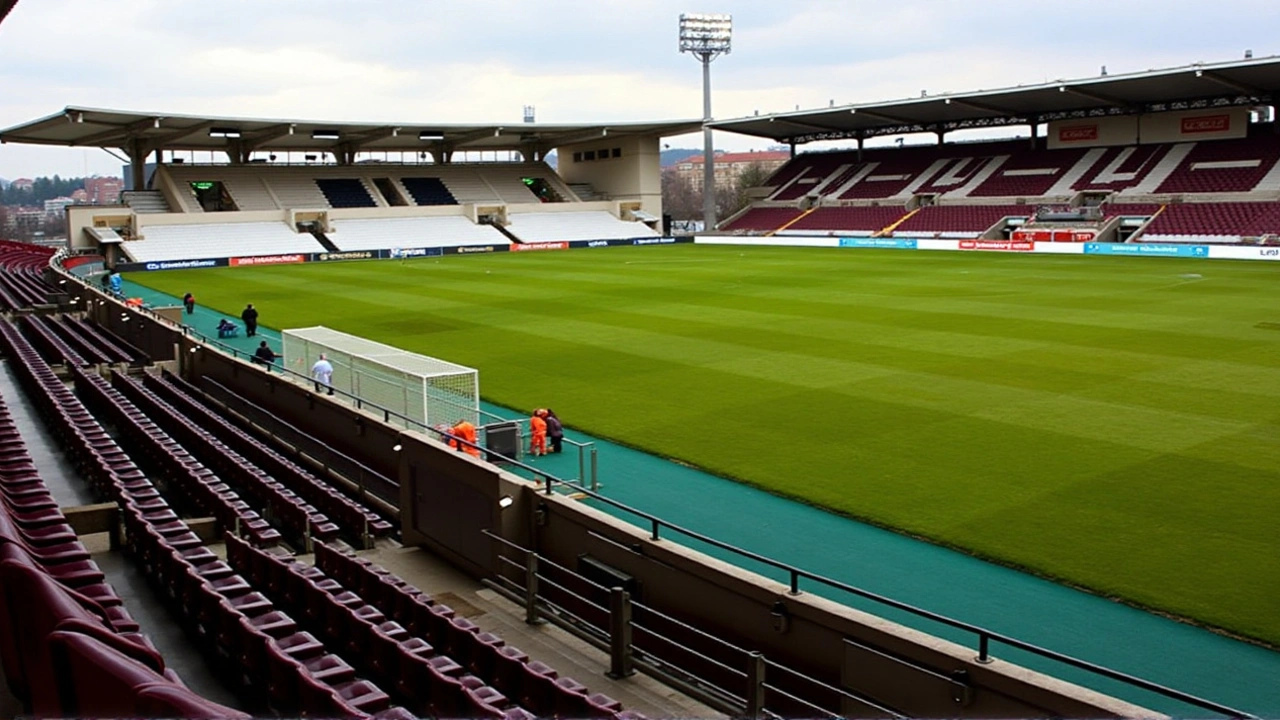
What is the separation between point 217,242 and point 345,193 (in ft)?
46.4

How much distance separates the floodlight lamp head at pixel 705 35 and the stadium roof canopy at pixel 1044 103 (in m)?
9.71

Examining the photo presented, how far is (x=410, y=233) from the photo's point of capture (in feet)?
228

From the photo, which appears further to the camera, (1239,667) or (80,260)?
(80,260)

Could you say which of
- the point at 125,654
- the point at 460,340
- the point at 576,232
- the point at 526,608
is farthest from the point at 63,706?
the point at 576,232

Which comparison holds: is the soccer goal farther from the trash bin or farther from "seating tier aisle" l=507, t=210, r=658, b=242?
"seating tier aisle" l=507, t=210, r=658, b=242

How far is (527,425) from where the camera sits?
17.9 m

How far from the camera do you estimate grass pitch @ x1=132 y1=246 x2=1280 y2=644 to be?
12.1 meters

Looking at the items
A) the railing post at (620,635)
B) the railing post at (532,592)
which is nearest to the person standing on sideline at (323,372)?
the railing post at (532,592)

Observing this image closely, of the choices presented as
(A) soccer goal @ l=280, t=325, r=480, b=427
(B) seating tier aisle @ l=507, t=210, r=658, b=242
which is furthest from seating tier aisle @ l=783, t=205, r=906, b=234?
(A) soccer goal @ l=280, t=325, r=480, b=427

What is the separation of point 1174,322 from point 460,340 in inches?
789

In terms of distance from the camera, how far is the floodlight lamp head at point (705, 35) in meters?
85.4

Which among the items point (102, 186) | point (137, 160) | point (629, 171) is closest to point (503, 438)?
point (137, 160)

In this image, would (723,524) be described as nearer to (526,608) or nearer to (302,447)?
(526,608)

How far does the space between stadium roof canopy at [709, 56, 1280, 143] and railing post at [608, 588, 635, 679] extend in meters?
52.6
